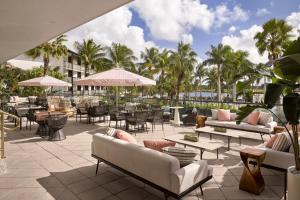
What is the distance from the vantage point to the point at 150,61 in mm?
35656

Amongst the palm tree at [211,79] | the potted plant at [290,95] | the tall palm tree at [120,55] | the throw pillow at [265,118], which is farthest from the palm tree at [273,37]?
the palm tree at [211,79]

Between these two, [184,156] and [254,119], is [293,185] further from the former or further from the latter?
[254,119]

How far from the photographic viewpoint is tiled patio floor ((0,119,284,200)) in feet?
12.6

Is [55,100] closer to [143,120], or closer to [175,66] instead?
[143,120]

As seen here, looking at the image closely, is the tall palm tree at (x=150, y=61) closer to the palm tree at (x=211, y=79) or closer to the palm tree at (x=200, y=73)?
the palm tree at (x=200, y=73)

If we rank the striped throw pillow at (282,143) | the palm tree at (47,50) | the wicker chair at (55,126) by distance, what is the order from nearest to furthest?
the striped throw pillow at (282,143), the wicker chair at (55,126), the palm tree at (47,50)

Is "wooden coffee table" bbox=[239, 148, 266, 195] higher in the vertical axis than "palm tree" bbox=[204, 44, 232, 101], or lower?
lower

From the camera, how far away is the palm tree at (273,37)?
63.7 feet

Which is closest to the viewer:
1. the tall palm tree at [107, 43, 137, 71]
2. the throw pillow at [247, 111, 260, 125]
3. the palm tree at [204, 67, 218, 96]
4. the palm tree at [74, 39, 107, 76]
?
the throw pillow at [247, 111, 260, 125]

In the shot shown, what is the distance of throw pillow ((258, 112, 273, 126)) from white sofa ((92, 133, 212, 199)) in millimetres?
4507

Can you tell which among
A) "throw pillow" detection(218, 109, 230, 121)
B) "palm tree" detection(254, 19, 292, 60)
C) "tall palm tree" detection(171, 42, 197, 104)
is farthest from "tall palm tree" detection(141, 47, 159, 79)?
"throw pillow" detection(218, 109, 230, 121)

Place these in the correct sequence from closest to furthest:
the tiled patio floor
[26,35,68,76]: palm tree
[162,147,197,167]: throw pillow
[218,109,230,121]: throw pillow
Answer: [162,147,197,167]: throw pillow
the tiled patio floor
[218,109,230,121]: throw pillow
[26,35,68,76]: palm tree

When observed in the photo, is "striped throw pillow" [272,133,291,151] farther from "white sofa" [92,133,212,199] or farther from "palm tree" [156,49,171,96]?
"palm tree" [156,49,171,96]

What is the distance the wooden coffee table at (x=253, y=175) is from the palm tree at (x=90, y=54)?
30.0m
